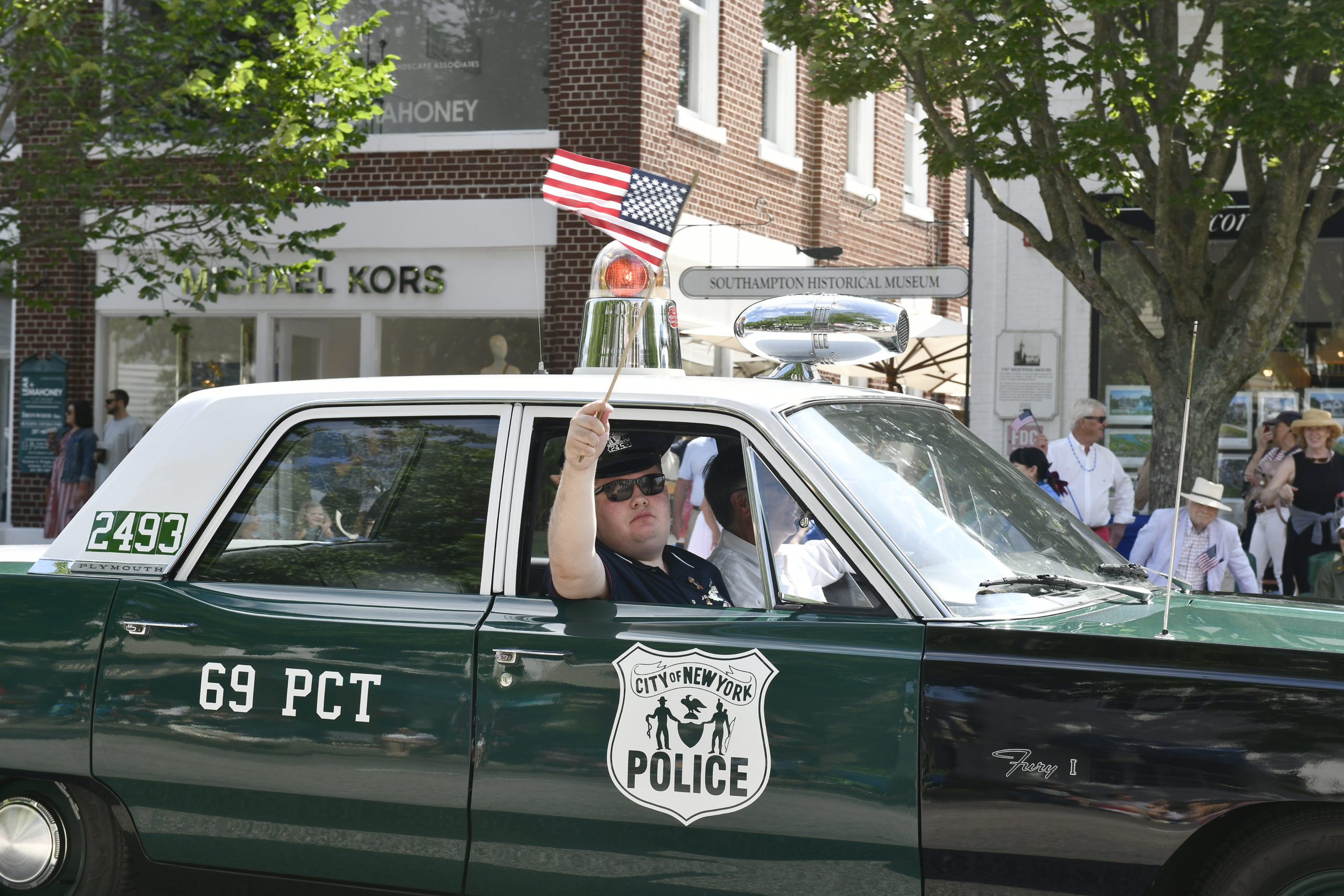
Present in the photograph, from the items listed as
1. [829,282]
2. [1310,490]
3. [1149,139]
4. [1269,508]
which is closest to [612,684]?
[829,282]

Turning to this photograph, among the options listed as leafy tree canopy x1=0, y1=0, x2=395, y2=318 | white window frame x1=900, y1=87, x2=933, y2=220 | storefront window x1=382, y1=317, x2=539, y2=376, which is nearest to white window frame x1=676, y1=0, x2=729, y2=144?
storefront window x1=382, y1=317, x2=539, y2=376

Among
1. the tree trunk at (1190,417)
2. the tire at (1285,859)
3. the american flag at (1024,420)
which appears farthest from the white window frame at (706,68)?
the tire at (1285,859)

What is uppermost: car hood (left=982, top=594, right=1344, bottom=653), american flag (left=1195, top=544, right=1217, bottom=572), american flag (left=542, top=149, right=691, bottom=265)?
american flag (left=542, top=149, right=691, bottom=265)

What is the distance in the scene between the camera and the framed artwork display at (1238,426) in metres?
13.7

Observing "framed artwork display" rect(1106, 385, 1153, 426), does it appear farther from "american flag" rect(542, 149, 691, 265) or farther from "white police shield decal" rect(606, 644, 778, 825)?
"white police shield decal" rect(606, 644, 778, 825)

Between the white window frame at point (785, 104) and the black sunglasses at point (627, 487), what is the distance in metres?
15.3

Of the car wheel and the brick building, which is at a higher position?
the brick building

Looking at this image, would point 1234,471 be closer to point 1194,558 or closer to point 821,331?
point 1194,558

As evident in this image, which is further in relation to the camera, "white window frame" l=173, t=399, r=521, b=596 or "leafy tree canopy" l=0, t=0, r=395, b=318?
"leafy tree canopy" l=0, t=0, r=395, b=318

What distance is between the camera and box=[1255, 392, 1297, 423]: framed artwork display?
13.6 m

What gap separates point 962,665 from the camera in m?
3.29

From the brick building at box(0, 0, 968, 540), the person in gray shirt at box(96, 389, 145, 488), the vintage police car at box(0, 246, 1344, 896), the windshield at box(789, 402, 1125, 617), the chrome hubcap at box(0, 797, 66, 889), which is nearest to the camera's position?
the vintage police car at box(0, 246, 1344, 896)

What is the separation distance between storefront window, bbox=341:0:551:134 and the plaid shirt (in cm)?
961

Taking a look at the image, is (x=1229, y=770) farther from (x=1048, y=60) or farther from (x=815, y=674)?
(x=1048, y=60)
